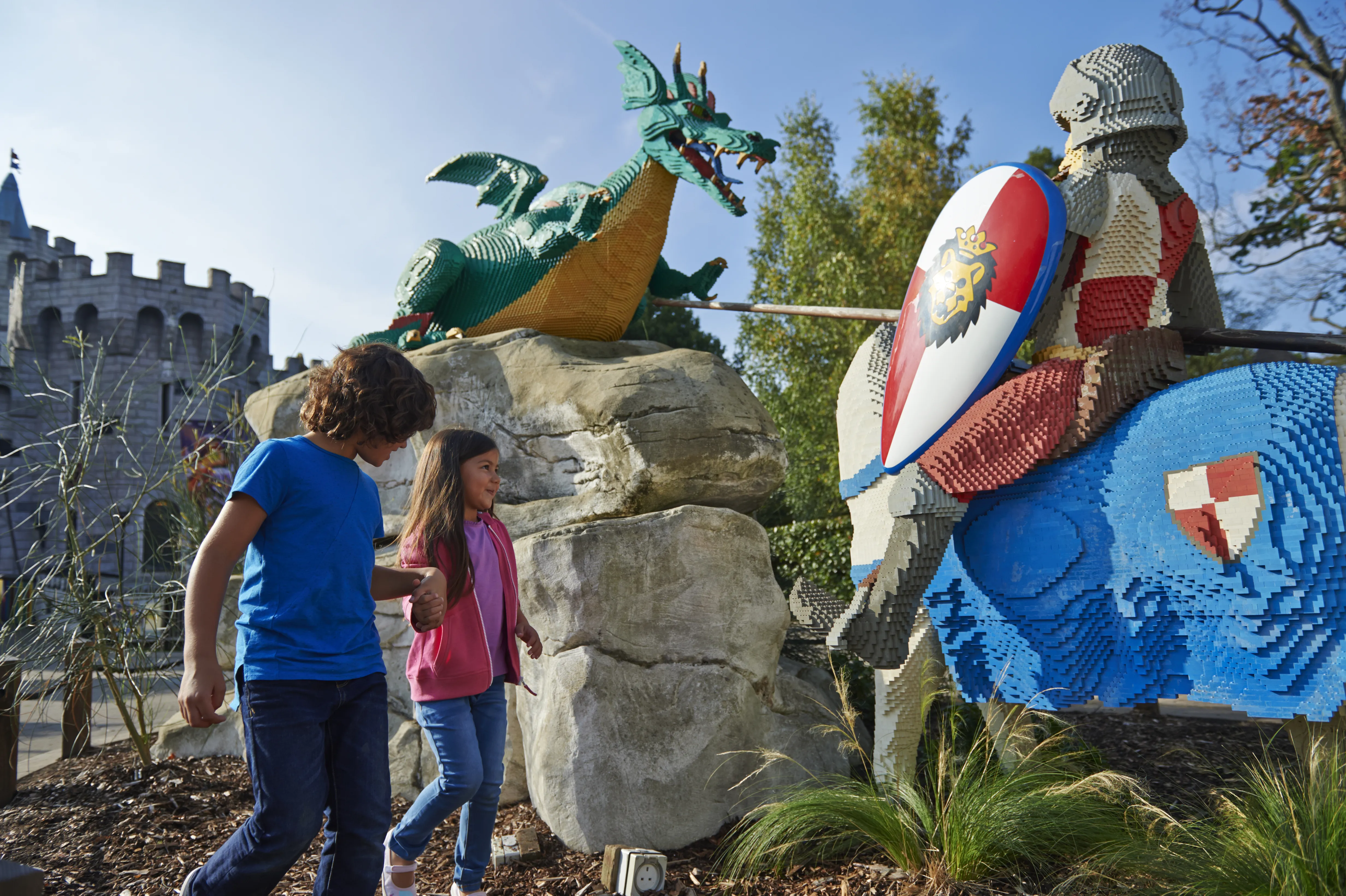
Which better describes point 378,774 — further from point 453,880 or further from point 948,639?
point 948,639

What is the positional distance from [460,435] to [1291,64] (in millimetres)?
9805

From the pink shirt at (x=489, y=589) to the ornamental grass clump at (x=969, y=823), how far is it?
103 centimetres

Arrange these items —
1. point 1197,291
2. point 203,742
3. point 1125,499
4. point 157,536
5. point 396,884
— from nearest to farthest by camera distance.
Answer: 1. point 1125,499
2. point 396,884
3. point 1197,291
4. point 203,742
5. point 157,536

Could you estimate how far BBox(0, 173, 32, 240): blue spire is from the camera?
86.6 ft

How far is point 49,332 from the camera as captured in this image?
75.1 ft

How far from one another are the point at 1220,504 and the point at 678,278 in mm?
3240

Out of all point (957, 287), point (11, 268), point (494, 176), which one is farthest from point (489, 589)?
point (11, 268)

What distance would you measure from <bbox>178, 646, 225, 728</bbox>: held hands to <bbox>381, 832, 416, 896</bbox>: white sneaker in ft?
3.38

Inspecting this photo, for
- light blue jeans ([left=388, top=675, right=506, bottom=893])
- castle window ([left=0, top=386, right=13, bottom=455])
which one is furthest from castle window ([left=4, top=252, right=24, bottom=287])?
light blue jeans ([left=388, top=675, right=506, bottom=893])

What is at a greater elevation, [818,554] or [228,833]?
[818,554]

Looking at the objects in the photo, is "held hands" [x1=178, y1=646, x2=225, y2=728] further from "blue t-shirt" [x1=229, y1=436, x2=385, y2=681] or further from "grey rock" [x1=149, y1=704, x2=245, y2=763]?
"grey rock" [x1=149, y1=704, x2=245, y2=763]

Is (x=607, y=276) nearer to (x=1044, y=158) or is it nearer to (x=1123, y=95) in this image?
(x=1123, y=95)

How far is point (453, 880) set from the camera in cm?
268

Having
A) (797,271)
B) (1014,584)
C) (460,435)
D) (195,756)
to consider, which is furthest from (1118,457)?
(797,271)
